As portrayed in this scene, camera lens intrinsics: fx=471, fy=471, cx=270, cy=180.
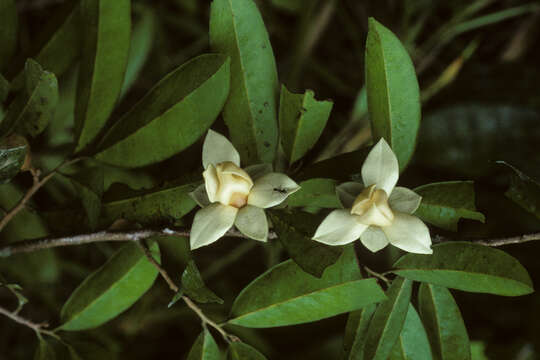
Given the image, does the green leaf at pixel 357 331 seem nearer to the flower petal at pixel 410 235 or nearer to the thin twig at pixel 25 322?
the flower petal at pixel 410 235

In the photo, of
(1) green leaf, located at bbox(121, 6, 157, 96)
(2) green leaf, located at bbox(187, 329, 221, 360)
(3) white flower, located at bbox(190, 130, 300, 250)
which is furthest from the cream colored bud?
(1) green leaf, located at bbox(121, 6, 157, 96)

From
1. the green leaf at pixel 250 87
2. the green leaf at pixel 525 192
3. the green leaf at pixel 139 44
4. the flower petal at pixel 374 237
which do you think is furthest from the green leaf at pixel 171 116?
the green leaf at pixel 139 44

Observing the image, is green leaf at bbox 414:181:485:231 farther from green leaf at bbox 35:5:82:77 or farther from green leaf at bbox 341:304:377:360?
green leaf at bbox 35:5:82:77

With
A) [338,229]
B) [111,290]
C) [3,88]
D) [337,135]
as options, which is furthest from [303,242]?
[337,135]

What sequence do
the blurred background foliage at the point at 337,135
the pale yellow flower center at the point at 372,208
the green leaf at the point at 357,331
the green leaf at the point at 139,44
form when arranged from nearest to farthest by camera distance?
the pale yellow flower center at the point at 372,208 → the green leaf at the point at 357,331 → the blurred background foliage at the point at 337,135 → the green leaf at the point at 139,44

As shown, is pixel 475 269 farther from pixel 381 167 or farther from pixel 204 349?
pixel 204 349

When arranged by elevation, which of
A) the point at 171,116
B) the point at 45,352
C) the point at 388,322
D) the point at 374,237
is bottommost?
the point at 45,352
